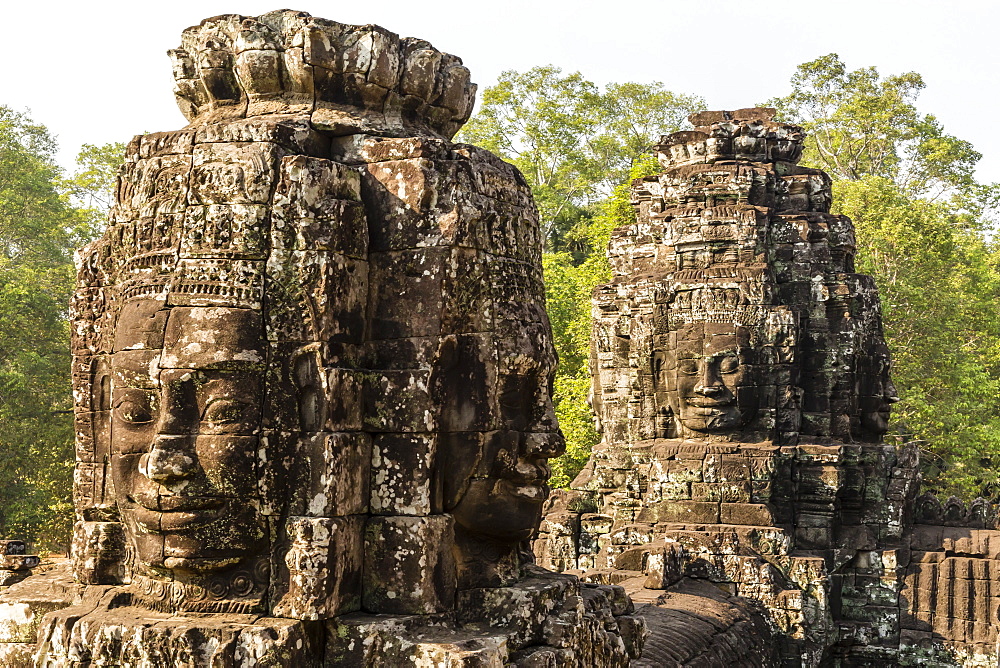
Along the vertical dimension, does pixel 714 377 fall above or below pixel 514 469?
above

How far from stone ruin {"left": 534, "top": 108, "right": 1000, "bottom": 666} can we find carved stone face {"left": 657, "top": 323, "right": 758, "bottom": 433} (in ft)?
0.07

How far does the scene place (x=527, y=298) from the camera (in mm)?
5703

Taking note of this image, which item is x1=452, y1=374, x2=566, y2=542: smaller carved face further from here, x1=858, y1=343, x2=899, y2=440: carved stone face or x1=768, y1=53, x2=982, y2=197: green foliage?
x1=768, y1=53, x2=982, y2=197: green foliage

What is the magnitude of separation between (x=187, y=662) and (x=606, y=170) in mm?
30028

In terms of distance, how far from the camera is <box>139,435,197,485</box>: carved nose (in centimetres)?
481

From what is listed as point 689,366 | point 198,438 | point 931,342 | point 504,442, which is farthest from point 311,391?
point 931,342

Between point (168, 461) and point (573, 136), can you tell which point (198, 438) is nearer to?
point (168, 461)

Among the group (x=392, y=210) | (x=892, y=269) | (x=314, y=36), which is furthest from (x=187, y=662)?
(x=892, y=269)

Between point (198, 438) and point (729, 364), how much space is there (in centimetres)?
953

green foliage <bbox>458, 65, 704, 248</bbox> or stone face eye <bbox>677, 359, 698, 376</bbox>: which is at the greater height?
green foliage <bbox>458, 65, 704, 248</bbox>

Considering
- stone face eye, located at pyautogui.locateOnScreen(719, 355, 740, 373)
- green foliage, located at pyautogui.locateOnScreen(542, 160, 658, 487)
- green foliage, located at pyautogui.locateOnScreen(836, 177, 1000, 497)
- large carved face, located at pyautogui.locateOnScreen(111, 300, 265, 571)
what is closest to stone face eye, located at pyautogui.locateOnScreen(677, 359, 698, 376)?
stone face eye, located at pyautogui.locateOnScreen(719, 355, 740, 373)

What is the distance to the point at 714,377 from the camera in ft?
44.3

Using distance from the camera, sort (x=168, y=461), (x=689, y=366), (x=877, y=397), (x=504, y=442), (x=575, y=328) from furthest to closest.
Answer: (x=575, y=328)
(x=877, y=397)
(x=689, y=366)
(x=504, y=442)
(x=168, y=461)

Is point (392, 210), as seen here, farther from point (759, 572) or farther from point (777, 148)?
point (777, 148)
